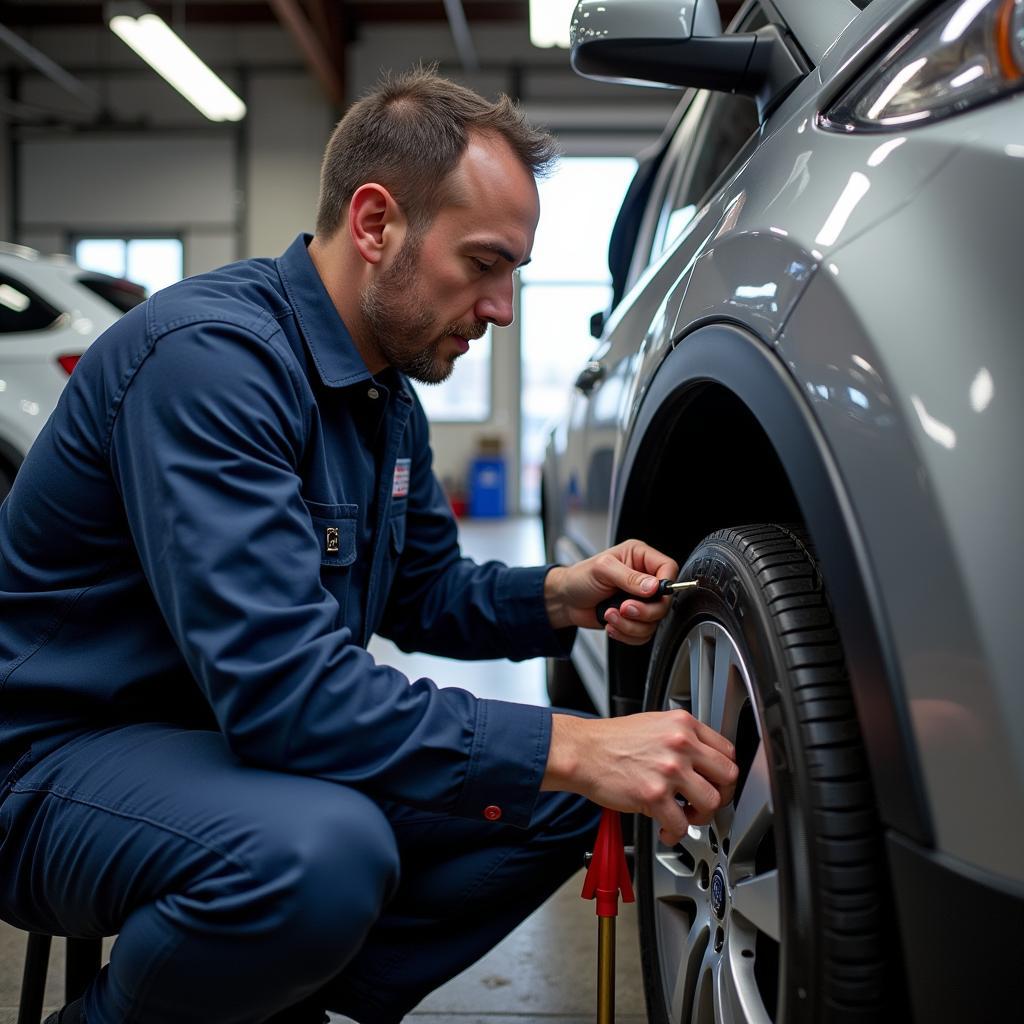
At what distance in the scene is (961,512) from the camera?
2.17 ft

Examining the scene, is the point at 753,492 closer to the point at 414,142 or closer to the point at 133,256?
the point at 414,142

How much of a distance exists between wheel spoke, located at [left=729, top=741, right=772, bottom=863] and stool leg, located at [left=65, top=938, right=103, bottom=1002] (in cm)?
73

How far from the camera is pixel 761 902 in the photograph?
89cm

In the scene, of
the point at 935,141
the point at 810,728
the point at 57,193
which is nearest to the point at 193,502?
the point at 810,728

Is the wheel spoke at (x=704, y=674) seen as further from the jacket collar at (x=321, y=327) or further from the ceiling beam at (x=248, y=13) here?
the ceiling beam at (x=248, y=13)

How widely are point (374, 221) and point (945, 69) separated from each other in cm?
69

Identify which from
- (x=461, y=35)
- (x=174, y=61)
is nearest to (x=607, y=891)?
(x=174, y=61)

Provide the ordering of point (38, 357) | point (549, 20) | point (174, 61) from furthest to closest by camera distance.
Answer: point (174, 61), point (549, 20), point (38, 357)

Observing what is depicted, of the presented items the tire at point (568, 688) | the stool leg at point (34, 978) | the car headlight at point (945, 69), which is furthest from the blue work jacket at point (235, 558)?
the tire at point (568, 688)

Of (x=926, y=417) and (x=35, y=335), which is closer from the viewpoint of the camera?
(x=926, y=417)

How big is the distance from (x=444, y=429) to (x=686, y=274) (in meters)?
9.70

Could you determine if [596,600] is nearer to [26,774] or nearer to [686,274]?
[686,274]

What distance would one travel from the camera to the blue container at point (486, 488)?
1026cm

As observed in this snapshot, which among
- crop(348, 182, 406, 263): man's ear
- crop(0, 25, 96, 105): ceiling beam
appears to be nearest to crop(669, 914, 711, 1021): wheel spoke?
crop(348, 182, 406, 263): man's ear
